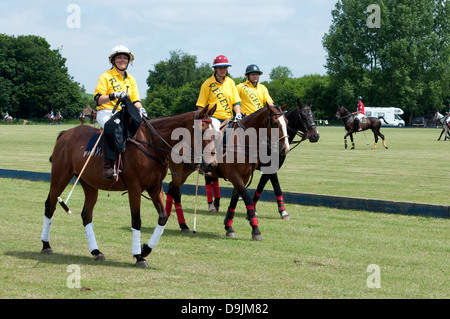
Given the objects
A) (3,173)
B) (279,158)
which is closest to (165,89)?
(3,173)

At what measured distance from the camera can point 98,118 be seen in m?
8.30

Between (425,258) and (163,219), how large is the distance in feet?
11.4

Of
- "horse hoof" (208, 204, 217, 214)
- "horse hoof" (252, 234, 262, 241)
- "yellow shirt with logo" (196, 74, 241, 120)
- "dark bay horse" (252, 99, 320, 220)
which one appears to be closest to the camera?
"horse hoof" (252, 234, 262, 241)

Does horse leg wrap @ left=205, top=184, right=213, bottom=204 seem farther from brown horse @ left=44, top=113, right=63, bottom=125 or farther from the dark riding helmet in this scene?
brown horse @ left=44, top=113, right=63, bottom=125

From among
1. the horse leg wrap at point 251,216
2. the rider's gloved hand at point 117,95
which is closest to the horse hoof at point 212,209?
the horse leg wrap at point 251,216

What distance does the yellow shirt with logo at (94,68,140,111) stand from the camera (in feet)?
26.9

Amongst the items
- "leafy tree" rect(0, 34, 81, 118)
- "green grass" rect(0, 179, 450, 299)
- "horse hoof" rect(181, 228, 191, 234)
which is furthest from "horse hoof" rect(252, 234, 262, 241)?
"leafy tree" rect(0, 34, 81, 118)

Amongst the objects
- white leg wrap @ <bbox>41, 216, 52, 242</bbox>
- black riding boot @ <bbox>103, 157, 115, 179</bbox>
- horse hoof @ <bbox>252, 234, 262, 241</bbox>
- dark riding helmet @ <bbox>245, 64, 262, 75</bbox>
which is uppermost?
dark riding helmet @ <bbox>245, 64, 262, 75</bbox>

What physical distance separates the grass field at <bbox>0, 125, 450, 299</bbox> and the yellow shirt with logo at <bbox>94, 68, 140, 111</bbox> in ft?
6.92

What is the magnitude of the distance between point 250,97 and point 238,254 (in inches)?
160

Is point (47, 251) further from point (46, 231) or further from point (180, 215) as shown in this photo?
point (180, 215)

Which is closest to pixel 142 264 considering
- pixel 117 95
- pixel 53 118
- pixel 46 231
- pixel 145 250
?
pixel 145 250

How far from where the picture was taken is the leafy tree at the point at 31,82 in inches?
3593
